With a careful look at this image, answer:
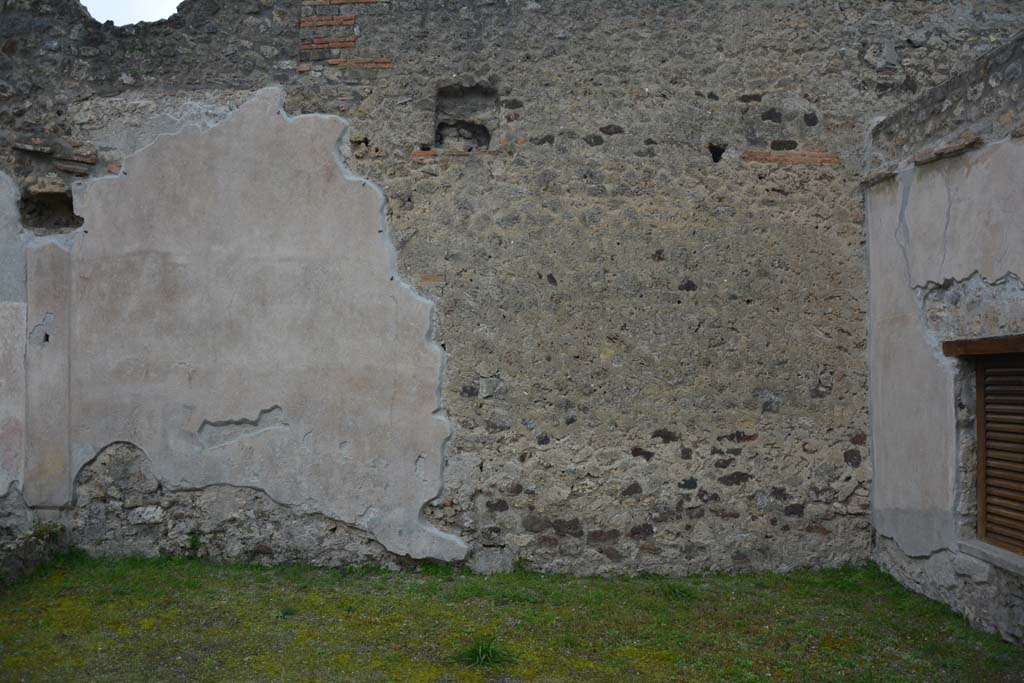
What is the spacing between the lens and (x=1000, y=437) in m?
4.69

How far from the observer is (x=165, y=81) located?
6121 millimetres

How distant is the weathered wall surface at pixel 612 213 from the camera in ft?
18.9

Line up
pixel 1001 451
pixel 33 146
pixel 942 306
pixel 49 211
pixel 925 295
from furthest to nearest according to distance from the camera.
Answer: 1. pixel 49 211
2. pixel 33 146
3. pixel 925 295
4. pixel 942 306
5. pixel 1001 451

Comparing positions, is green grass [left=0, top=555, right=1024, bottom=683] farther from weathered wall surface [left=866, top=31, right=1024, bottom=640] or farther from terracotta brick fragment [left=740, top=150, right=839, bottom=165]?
terracotta brick fragment [left=740, top=150, right=839, bottom=165]

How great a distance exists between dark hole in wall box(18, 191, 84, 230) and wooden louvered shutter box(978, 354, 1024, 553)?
5.74 m

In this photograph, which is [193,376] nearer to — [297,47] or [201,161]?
[201,161]

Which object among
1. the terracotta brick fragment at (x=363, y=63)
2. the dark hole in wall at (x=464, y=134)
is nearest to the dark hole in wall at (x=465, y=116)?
the dark hole in wall at (x=464, y=134)

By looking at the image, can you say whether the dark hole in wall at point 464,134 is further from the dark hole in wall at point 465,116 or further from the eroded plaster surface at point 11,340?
the eroded plaster surface at point 11,340

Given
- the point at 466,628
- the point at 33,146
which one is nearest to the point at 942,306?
the point at 466,628

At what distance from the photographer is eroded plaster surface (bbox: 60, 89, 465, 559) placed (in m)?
5.81

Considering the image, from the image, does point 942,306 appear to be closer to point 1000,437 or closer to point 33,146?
point 1000,437

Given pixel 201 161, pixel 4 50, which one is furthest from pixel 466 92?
pixel 4 50

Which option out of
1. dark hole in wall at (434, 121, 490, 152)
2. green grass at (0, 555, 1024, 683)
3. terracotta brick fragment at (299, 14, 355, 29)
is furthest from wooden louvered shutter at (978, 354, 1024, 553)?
terracotta brick fragment at (299, 14, 355, 29)

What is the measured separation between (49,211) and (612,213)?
12.8 ft
